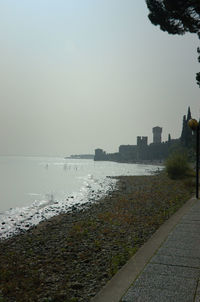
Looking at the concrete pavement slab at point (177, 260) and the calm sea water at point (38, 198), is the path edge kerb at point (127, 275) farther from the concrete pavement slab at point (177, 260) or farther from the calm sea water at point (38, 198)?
the calm sea water at point (38, 198)

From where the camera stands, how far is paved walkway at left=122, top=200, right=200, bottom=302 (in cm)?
385

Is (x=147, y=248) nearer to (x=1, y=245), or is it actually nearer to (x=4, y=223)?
(x=1, y=245)

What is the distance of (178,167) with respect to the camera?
1226 inches

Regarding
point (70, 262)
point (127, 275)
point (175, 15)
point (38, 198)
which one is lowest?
point (38, 198)

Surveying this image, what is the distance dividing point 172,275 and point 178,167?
2767 cm

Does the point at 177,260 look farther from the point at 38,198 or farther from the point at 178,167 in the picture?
the point at 38,198

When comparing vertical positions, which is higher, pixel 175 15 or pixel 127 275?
pixel 175 15

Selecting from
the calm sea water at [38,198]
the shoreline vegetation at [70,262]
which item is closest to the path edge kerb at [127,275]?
the shoreline vegetation at [70,262]

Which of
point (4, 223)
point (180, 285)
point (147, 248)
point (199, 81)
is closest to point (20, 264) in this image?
point (147, 248)

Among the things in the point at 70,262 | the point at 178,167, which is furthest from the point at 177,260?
the point at 178,167

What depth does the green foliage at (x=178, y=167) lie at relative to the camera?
3094cm

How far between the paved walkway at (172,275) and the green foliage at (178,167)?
24923mm

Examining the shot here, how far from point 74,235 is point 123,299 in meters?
6.95

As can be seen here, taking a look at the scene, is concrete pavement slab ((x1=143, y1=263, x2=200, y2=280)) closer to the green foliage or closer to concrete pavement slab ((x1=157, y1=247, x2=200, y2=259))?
concrete pavement slab ((x1=157, y1=247, x2=200, y2=259))
